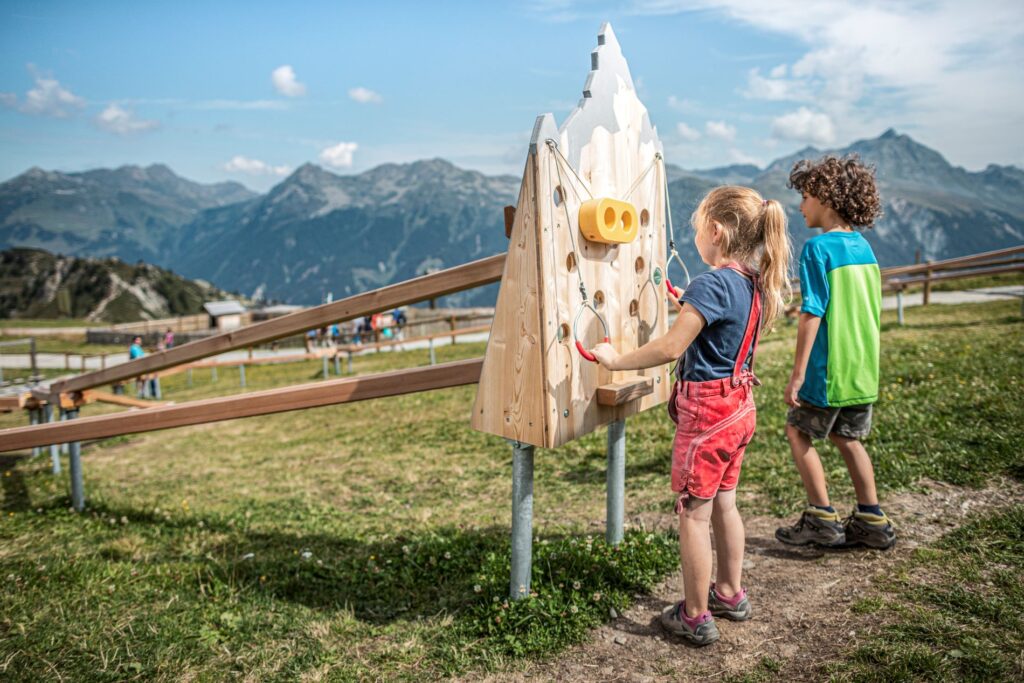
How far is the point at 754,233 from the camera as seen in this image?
3.08 m

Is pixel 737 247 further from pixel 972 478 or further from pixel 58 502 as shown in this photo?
pixel 58 502

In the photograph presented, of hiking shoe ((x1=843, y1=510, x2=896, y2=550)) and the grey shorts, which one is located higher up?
the grey shorts

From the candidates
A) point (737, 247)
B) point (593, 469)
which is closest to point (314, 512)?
point (593, 469)

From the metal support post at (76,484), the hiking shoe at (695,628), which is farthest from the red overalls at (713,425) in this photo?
the metal support post at (76,484)

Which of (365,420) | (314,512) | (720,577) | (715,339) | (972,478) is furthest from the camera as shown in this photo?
(365,420)

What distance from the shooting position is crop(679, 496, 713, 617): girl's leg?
3098mm

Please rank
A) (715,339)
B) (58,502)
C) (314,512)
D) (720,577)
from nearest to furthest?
(715,339)
(720,577)
(314,512)
(58,502)

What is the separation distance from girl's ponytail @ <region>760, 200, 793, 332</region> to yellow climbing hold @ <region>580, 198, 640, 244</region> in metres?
0.66

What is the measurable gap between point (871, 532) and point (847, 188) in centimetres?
194

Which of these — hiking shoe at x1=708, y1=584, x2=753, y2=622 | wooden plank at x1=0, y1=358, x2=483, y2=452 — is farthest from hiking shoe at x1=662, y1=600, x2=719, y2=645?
wooden plank at x1=0, y1=358, x2=483, y2=452

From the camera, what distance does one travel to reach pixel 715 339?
3.04m

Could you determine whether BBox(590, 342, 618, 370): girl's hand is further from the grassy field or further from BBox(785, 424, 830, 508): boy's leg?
BBox(785, 424, 830, 508): boy's leg

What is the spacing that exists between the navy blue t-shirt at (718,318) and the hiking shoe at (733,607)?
1169 millimetres

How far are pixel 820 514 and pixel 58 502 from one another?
276 inches
